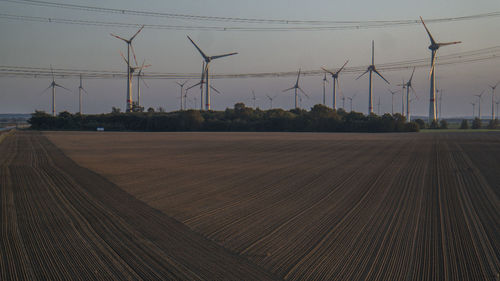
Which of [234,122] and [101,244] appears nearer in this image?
[101,244]

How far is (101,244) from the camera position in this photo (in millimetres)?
8797

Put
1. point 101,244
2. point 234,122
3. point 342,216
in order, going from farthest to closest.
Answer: point 234,122 → point 342,216 → point 101,244

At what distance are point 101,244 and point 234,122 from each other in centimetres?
10304

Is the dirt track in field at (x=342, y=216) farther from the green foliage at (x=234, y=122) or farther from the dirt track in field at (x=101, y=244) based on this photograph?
the green foliage at (x=234, y=122)

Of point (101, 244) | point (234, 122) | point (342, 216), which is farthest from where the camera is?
point (234, 122)

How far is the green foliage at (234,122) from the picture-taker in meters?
102

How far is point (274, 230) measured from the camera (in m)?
9.94

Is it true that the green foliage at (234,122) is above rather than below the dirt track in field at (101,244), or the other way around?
above

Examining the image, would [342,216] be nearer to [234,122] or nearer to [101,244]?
[101,244]

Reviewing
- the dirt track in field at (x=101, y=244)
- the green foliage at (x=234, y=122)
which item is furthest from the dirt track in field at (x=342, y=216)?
the green foliage at (x=234, y=122)

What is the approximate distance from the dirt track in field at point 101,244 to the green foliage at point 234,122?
94.5 m

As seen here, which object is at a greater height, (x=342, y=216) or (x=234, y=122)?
(x=234, y=122)

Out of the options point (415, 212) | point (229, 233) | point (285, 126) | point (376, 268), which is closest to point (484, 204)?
point (415, 212)

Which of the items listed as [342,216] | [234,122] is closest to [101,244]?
[342,216]
